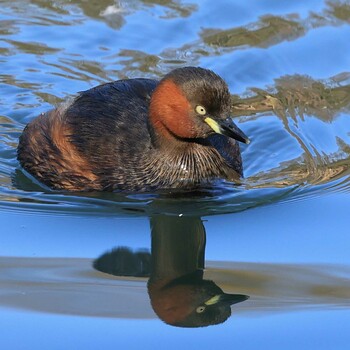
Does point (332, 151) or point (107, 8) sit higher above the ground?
point (107, 8)

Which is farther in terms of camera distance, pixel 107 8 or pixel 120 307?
pixel 107 8

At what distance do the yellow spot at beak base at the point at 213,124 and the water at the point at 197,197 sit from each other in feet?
1.94

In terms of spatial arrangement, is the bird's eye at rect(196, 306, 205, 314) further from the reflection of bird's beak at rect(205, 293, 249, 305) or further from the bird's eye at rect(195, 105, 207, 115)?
the bird's eye at rect(195, 105, 207, 115)

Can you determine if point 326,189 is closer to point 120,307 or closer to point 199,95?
point 199,95

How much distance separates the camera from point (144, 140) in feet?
27.3

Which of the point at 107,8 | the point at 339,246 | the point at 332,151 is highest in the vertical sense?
the point at 107,8

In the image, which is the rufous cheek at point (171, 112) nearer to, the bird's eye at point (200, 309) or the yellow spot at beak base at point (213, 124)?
the yellow spot at beak base at point (213, 124)

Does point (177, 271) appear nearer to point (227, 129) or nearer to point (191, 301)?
point (191, 301)

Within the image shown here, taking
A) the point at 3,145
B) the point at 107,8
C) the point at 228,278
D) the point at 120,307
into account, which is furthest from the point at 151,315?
the point at 107,8

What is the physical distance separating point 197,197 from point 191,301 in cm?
178

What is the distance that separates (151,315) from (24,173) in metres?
2.94

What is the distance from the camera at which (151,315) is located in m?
6.34

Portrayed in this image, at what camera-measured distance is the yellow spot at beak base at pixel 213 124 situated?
7.91m

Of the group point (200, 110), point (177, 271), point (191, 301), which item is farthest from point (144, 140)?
point (191, 301)
